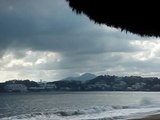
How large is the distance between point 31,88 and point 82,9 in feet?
477

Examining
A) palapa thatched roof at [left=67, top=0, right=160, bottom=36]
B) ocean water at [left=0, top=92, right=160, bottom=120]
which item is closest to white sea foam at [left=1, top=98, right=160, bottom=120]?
ocean water at [left=0, top=92, right=160, bottom=120]

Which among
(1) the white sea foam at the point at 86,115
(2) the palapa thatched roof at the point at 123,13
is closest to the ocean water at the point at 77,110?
(1) the white sea foam at the point at 86,115

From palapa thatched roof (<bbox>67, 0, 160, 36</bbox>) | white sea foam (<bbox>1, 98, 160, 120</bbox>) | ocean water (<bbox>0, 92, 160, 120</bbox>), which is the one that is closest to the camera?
palapa thatched roof (<bbox>67, 0, 160, 36</bbox>)

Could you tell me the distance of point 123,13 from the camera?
3811 mm

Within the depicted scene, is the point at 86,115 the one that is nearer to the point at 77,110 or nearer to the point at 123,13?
the point at 77,110


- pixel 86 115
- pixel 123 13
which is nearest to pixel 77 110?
pixel 86 115

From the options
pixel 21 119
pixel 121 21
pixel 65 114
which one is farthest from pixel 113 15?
pixel 65 114

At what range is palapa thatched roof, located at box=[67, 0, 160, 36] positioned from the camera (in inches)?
144

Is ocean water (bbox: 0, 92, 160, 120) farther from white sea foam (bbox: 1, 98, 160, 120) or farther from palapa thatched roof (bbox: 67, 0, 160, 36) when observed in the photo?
palapa thatched roof (bbox: 67, 0, 160, 36)

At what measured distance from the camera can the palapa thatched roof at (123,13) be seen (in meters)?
3.65

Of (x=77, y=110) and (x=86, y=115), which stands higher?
(x=77, y=110)

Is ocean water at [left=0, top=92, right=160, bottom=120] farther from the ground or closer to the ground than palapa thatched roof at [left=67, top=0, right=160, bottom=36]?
closer to the ground

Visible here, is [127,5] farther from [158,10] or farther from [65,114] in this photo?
[65,114]

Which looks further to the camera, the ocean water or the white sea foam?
the ocean water
